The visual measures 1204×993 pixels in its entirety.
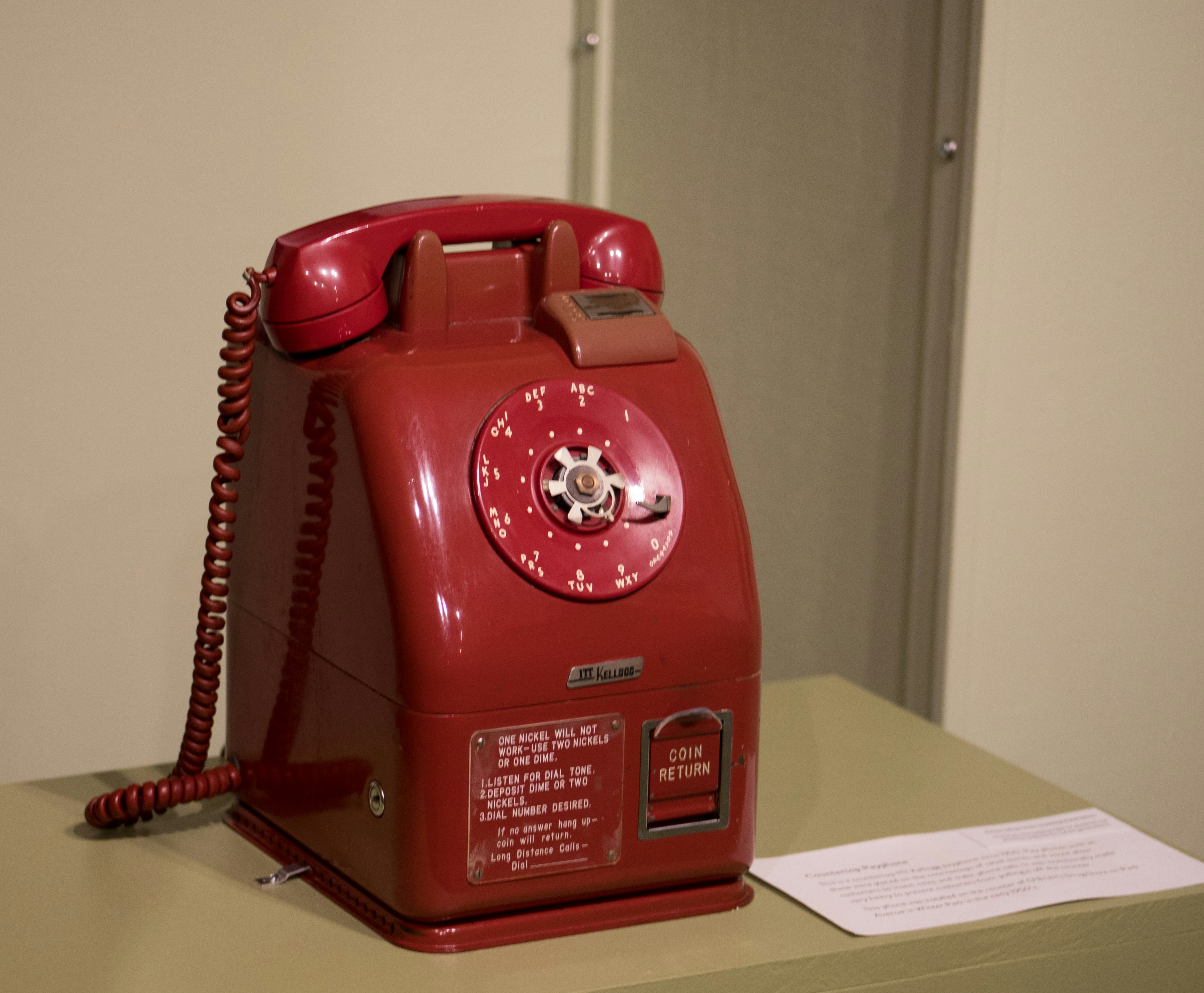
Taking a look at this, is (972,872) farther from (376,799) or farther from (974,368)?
(974,368)

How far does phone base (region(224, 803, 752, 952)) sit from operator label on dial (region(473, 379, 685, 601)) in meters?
0.20

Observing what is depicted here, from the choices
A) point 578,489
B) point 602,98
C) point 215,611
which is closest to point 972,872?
point 578,489

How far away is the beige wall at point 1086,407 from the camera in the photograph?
1.57 meters

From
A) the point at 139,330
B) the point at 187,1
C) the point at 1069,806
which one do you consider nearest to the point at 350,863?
the point at 1069,806

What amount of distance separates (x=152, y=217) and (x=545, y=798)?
34.3 inches

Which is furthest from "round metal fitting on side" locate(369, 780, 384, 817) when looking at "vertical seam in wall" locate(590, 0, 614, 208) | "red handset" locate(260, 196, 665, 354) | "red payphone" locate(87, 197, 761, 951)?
"vertical seam in wall" locate(590, 0, 614, 208)

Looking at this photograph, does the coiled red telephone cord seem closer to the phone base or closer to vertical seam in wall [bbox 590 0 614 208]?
the phone base

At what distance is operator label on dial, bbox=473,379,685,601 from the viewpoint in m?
0.82

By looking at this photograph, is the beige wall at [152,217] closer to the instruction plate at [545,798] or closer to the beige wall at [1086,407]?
the beige wall at [1086,407]

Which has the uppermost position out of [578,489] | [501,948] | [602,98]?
[602,98]

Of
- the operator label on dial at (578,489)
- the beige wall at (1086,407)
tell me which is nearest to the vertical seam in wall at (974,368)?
the beige wall at (1086,407)

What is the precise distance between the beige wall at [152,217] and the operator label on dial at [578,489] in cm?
73

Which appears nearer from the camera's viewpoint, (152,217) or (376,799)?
(376,799)

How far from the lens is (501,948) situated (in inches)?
33.3
